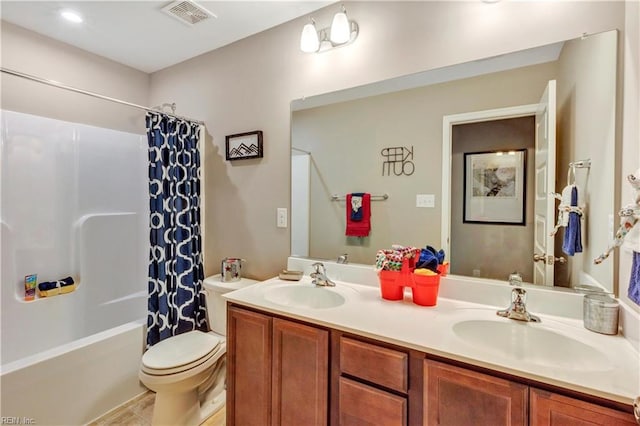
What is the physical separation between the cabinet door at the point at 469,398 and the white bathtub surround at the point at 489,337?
0.05 metres

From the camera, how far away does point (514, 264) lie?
130 cm

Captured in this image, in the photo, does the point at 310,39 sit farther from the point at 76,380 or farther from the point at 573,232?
the point at 76,380

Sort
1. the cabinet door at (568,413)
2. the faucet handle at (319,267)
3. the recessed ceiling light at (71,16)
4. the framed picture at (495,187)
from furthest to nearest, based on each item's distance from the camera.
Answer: the recessed ceiling light at (71,16), the faucet handle at (319,267), the framed picture at (495,187), the cabinet door at (568,413)

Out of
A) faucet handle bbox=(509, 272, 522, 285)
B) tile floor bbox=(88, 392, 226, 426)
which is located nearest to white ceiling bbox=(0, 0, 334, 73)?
faucet handle bbox=(509, 272, 522, 285)

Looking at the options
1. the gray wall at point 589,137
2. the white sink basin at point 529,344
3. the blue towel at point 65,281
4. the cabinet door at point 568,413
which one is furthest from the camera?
the blue towel at point 65,281

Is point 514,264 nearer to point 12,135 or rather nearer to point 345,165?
point 345,165

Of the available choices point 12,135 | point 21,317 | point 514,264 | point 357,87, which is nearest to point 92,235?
point 21,317

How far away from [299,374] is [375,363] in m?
0.36

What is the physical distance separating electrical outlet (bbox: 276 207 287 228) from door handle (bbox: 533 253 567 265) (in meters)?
1.33

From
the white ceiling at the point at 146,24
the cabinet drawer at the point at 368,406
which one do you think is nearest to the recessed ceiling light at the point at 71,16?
the white ceiling at the point at 146,24

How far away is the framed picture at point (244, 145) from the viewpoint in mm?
1986

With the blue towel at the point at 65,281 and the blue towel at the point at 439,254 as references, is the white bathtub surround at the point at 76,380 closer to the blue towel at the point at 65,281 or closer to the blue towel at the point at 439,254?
the blue towel at the point at 65,281

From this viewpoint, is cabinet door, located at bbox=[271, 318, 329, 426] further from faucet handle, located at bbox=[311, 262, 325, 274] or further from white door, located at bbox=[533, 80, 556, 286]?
white door, located at bbox=[533, 80, 556, 286]

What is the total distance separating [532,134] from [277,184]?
4.54 feet
